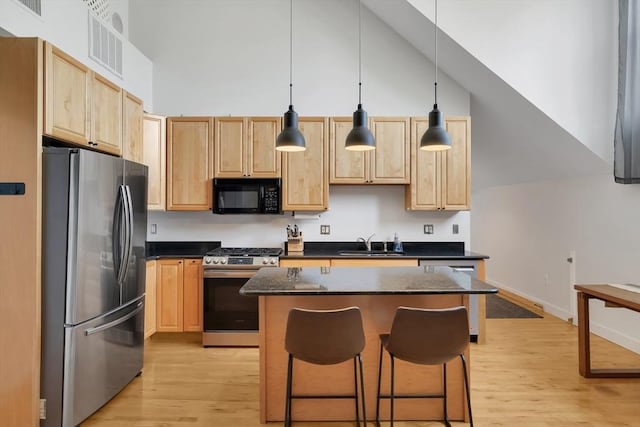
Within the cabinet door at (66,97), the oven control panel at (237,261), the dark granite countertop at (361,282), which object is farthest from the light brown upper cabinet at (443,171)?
the cabinet door at (66,97)

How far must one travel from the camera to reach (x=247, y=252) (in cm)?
396

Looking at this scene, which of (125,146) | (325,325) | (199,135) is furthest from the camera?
(199,135)

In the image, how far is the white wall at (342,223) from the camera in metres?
4.39

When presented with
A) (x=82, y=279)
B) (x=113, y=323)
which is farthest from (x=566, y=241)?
(x=82, y=279)

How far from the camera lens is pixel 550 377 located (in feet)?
9.73

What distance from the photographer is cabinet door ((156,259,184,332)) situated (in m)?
3.85

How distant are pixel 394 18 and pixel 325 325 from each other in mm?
3669

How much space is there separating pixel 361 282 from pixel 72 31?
3258 mm

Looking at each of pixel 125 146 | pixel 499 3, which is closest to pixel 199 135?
pixel 125 146

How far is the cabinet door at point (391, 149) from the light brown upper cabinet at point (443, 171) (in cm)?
9

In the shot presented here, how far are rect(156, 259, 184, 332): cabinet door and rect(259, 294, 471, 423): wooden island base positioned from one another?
1.89m

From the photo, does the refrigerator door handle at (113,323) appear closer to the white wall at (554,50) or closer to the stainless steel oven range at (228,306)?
the stainless steel oven range at (228,306)

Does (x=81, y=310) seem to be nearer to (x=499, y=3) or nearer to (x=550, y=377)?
(x=550, y=377)

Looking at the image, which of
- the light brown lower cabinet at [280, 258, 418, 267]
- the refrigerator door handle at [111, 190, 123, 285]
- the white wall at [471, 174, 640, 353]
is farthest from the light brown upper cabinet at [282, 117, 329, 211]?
the white wall at [471, 174, 640, 353]
